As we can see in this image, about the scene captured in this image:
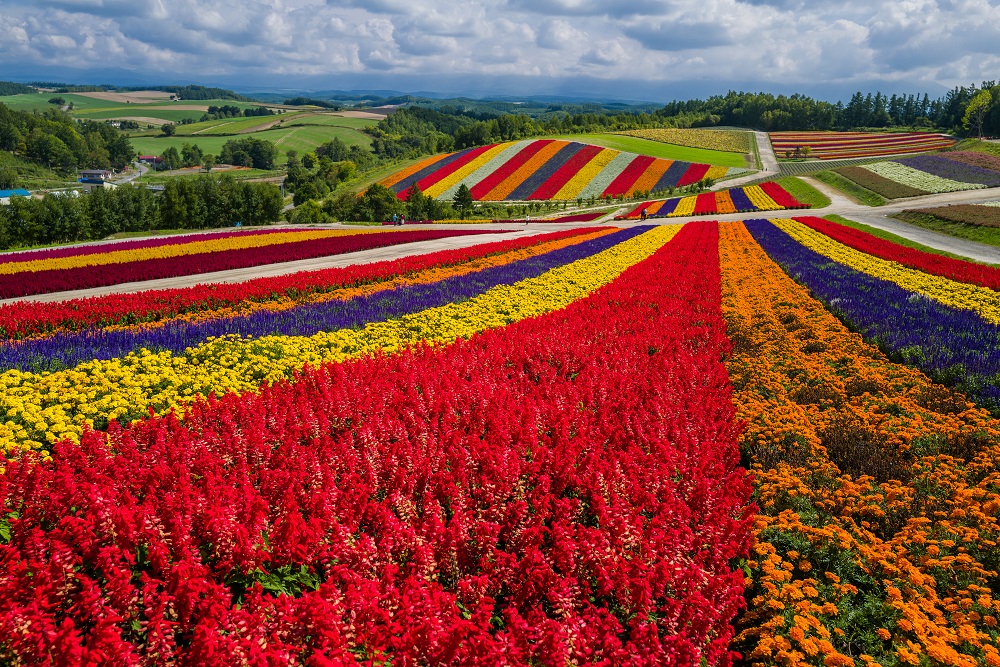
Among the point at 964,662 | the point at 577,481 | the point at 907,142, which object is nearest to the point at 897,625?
the point at 964,662

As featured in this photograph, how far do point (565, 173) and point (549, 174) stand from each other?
8.08 ft

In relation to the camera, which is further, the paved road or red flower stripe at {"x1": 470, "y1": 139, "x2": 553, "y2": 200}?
red flower stripe at {"x1": 470, "y1": 139, "x2": 553, "y2": 200}

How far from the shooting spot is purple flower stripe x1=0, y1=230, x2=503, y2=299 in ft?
67.7

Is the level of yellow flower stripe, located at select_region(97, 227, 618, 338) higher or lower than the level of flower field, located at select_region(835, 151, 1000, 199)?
lower

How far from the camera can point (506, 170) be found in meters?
89.1

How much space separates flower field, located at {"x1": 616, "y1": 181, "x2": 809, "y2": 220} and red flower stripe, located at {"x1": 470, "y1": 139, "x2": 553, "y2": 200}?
24595 millimetres

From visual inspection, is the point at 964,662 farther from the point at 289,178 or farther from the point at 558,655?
the point at 289,178

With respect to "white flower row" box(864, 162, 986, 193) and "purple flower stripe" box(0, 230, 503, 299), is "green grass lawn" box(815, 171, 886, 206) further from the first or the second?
"purple flower stripe" box(0, 230, 503, 299)

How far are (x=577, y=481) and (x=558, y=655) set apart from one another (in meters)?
2.25

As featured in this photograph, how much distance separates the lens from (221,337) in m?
10.0

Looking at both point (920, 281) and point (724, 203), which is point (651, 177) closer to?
point (724, 203)

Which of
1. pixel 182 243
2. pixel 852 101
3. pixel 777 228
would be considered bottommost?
pixel 182 243

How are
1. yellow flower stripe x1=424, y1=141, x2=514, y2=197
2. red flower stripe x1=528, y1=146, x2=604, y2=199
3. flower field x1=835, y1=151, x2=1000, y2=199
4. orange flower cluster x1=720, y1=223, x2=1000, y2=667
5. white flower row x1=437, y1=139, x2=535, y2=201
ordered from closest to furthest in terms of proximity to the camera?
orange flower cluster x1=720, y1=223, x2=1000, y2=667
flower field x1=835, y1=151, x2=1000, y2=199
red flower stripe x1=528, y1=146, x2=604, y2=199
white flower row x1=437, y1=139, x2=535, y2=201
yellow flower stripe x1=424, y1=141, x2=514, y2=197

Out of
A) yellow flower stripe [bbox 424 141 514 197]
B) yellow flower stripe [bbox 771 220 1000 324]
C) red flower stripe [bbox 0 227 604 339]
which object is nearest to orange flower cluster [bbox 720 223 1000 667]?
yellow flower stripe [bbox 771 220 1000 324]
